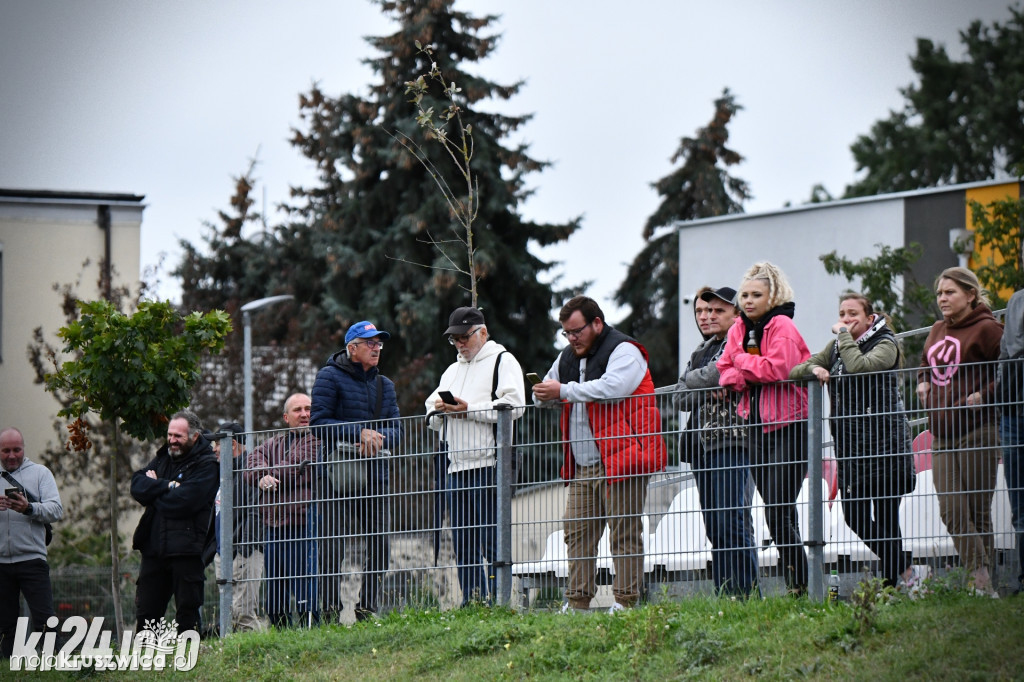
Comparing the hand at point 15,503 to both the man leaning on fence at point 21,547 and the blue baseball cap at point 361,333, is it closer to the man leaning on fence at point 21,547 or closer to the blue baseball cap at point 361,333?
the man leaning on fence at point 21,547

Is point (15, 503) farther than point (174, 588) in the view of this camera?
Yes

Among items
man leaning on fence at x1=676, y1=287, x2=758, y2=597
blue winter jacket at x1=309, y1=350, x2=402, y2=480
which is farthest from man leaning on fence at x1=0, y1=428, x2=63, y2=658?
man leaning on fence at x1=676, y1=287, x2=758, y2=597

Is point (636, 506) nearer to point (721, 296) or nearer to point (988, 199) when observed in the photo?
point (721, 296)

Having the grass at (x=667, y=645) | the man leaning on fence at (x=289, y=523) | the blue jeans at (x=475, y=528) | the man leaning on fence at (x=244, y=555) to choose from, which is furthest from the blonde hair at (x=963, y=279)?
the man leaning on fence at (x=244, y=555)

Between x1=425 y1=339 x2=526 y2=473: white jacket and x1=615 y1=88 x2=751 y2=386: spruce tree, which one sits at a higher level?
x1=615 y1=88 x2=751 y2=386: spruce tree

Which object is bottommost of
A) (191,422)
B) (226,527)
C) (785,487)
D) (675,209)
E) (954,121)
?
(226,527)

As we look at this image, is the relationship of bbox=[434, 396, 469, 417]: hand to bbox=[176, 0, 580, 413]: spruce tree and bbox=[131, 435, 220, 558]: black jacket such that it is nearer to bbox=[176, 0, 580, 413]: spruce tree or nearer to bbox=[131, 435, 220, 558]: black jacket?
bbox=[131, 435, 220, 558]: black jacket

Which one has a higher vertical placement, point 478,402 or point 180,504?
point 478,402

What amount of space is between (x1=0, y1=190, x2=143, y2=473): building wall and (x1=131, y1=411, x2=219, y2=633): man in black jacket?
16.1m

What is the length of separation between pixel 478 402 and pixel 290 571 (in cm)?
182

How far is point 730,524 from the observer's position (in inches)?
313

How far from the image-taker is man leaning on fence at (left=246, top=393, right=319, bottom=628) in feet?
31.1

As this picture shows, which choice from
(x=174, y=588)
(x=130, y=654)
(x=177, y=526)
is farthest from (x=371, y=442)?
(x=174, y=588)

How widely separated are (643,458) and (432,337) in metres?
20.6
